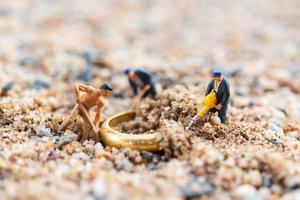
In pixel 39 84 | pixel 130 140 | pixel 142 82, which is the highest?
pixel 142 82

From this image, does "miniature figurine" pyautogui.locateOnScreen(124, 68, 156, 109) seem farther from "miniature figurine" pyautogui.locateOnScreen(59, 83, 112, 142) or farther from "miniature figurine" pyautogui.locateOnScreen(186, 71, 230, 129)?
"miniature figurine" pyautogui.locateOnScreen(186, 71, 230, 129)

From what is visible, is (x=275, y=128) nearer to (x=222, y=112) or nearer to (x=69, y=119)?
(x=222, y=112)

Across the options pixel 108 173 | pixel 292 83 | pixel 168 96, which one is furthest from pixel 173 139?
pixel 292 83

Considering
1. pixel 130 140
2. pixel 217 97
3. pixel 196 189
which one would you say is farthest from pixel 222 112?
pixel 196 189

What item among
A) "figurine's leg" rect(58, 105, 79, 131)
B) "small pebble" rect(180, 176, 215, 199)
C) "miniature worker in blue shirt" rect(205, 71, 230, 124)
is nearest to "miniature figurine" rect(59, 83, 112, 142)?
"figurine's leg" rect(58, 105, 79, 131)

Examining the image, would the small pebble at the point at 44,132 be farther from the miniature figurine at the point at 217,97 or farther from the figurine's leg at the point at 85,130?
the miniature figurine at the point at 217,97

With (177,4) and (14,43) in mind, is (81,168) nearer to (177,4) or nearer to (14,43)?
(14,43)

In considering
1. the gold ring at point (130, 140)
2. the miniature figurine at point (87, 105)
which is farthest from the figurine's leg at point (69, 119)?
the gold ring at point (130, 140)

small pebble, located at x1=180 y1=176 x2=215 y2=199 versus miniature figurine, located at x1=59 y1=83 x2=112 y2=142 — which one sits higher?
miniature figurine, located at x1=59 y1=83 x2=112 y2=142

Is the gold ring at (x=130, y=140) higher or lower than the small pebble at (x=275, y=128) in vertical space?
higher
